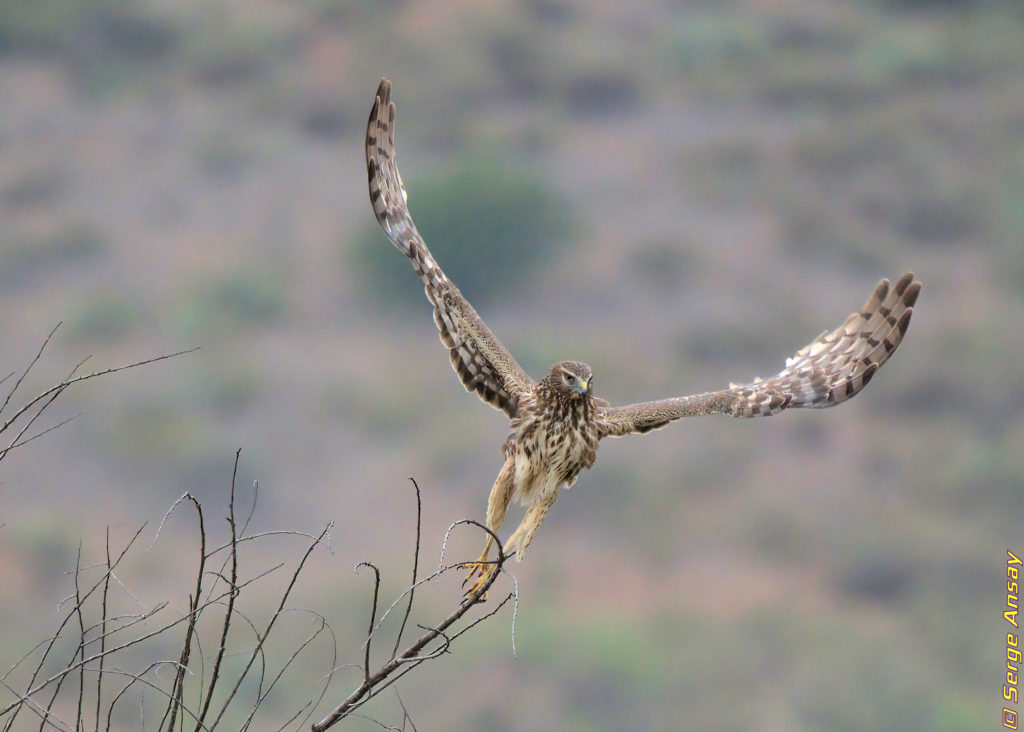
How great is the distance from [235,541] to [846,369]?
10.6ft

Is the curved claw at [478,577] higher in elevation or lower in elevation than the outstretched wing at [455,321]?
lower

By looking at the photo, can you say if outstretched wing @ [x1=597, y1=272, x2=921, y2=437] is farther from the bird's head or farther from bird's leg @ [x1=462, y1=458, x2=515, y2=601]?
bird's leg @ [x1=462, y1=458, x2=515, y2=601]

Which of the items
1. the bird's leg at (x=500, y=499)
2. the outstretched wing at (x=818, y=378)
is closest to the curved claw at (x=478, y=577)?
the bird's leg at (x=500, y=499)

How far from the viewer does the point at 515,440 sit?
4180mm

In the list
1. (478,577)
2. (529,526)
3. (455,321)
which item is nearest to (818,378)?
(455,321)

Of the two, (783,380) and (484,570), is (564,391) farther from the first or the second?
(783,380)

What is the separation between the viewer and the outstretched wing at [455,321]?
4418 millimetres

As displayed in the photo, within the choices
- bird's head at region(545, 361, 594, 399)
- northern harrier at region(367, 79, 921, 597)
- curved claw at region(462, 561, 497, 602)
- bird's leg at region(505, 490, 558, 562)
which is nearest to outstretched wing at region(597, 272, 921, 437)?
northern harrier at region(367, 79, 921, 597)

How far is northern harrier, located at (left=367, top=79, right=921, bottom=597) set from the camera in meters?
4.09

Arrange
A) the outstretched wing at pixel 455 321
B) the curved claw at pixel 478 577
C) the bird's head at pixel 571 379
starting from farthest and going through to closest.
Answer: the outstretched wing at pixel 455 321 → the bird's head at pixel 571 379 → the curved claw at pixel 478 577

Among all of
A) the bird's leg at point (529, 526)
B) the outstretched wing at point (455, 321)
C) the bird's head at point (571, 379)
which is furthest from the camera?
the outstretched wing at point (455, 321)

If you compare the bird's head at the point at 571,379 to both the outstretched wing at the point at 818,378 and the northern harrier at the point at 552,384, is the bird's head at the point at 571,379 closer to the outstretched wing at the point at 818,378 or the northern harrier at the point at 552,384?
the northern harrier at the point at 552,384

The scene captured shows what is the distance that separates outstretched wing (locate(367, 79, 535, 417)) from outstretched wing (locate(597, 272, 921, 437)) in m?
0.39

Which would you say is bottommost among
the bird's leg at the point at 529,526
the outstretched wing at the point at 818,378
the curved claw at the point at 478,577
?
the curved claw at the point at 478,577
